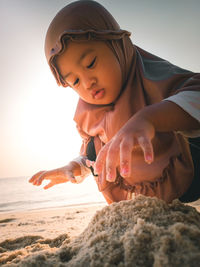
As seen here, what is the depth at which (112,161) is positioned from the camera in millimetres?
856

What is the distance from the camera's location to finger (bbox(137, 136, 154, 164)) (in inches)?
30.9

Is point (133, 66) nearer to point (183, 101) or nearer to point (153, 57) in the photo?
point (153, 57)

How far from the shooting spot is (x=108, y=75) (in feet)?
4.71

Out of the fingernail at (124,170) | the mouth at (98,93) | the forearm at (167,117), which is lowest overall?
the fingernail at (124,170)

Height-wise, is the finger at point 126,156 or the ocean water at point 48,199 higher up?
the finger at point 126,156

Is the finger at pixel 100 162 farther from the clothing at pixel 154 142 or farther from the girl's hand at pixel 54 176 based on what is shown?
the girl's hand at pixel 54 176

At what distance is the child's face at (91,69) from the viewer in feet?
4.46

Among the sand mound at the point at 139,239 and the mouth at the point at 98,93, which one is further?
the mouth at the point at 98,93

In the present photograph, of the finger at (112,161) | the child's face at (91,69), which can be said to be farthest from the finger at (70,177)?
the finger at (112,161)

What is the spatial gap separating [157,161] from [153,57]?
3.12 ft

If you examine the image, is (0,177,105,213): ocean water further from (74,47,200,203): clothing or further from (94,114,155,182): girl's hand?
(94,114,155,182): girl's hand

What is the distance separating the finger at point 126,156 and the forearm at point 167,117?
20 cm

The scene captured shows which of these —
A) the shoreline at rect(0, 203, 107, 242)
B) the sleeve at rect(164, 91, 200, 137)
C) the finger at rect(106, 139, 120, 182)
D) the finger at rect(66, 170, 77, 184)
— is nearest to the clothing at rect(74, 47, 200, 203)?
the sleeve at rect(164, 91, 200, 137)

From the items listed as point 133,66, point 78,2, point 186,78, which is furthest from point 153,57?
point 78,2
